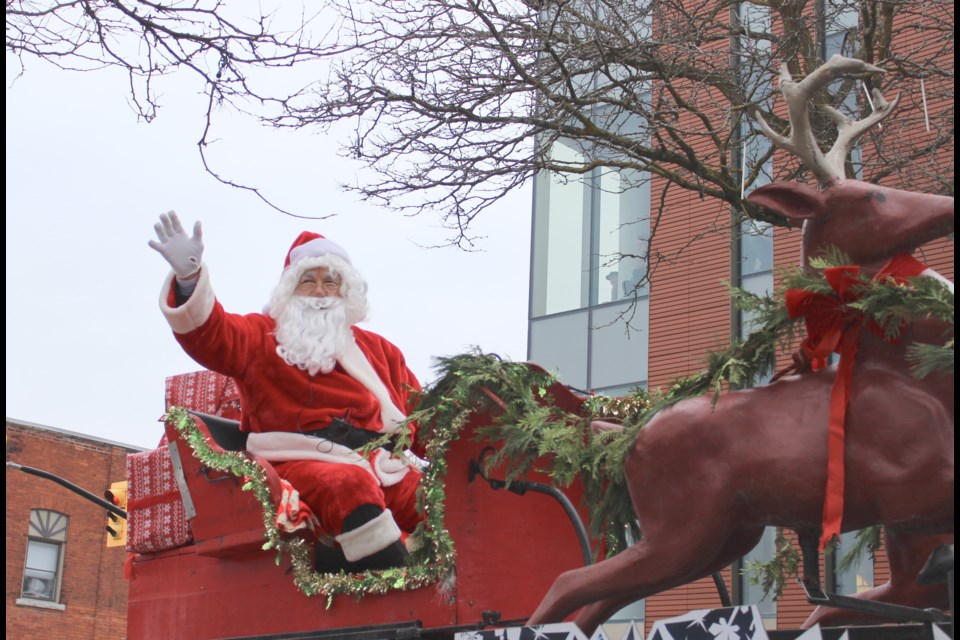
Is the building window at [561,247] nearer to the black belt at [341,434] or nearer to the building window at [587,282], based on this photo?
the building window at [587,282]

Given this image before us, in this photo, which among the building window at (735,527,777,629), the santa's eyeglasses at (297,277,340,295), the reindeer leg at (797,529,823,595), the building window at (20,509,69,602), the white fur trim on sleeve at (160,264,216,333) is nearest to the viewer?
the reindeer leg at (797,529,823,595)

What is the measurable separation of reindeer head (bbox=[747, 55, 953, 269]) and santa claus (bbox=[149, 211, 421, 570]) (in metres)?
2.06

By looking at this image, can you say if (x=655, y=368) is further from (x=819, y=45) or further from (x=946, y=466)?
(x=946, y=466)

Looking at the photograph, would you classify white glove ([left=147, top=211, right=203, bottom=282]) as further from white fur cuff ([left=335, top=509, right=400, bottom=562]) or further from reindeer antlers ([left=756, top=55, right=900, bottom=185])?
reindeer antlers ([left=756, top=55, right=900, bottom=185])

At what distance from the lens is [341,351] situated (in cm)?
648

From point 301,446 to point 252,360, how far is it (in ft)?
1.74

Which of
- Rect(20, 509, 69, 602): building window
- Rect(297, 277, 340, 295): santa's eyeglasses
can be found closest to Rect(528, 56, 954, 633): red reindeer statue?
Rect(297, 277, 340, 295): santa's eyeglasses

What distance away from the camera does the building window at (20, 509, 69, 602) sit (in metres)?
24.3

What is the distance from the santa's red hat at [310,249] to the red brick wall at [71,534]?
60.2ft

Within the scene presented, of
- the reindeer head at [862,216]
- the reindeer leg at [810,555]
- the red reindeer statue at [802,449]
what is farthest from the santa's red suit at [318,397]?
the reindeer head at [862,216]

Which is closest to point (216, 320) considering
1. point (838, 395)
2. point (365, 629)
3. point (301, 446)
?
point (301, 446)

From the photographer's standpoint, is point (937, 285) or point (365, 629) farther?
point (365, 629)

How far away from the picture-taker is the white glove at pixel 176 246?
18.5 feet

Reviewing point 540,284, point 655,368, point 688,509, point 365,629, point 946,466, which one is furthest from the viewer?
point 540,284
